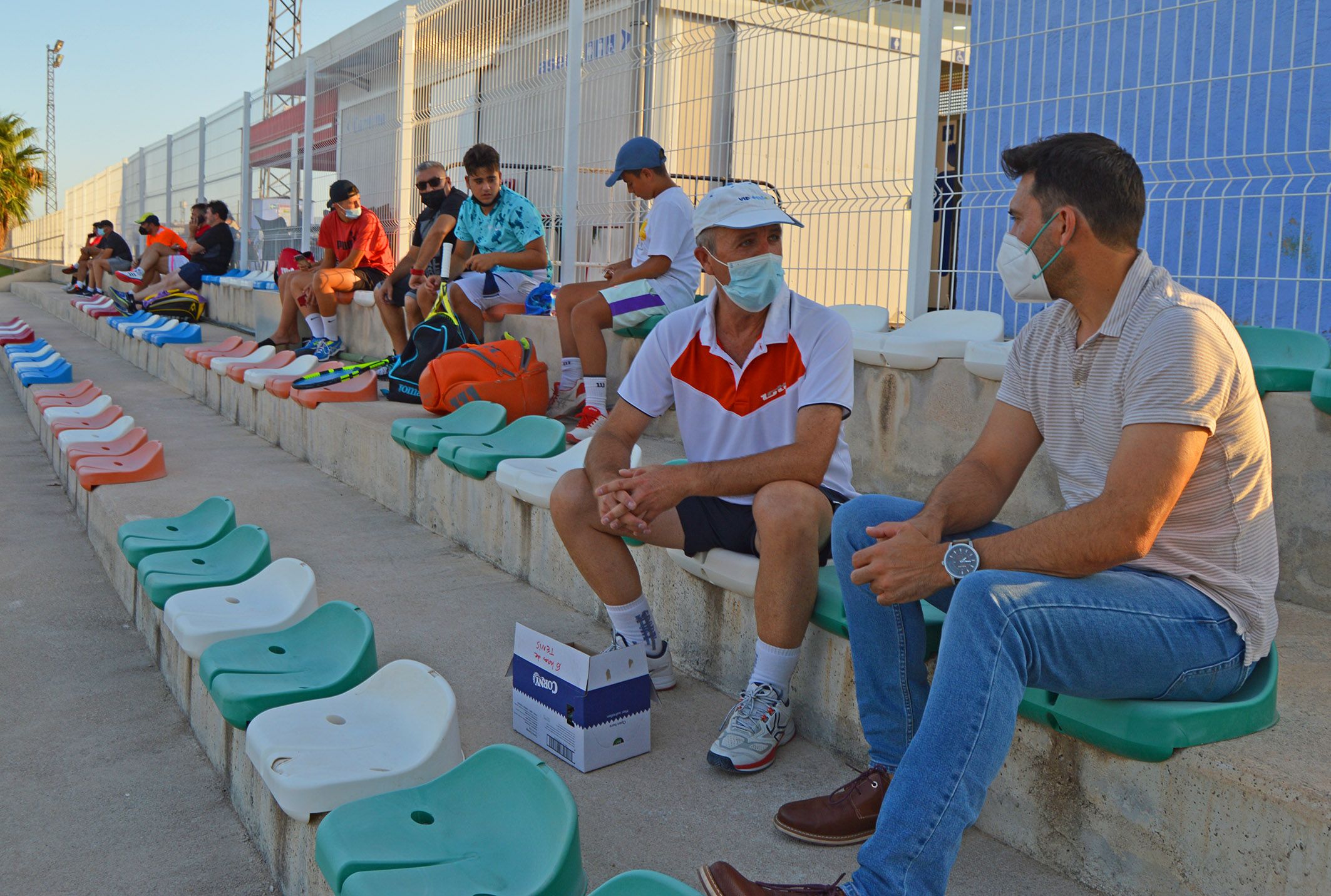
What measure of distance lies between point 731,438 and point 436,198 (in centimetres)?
490

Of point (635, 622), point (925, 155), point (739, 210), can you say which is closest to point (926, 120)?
point (925, 155)

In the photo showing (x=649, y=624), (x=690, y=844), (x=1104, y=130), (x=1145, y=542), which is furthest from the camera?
(x=1104, y=130)

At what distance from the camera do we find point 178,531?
389 cm

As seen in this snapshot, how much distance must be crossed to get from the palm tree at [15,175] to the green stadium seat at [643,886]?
48978 millimetres

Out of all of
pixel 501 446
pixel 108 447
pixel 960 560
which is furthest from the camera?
pixel 108 447

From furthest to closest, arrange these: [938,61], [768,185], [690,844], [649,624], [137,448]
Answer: [137,448]
[768,185]
[938,61]
[649,624]
[690,844]

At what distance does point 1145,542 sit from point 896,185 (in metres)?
Result: 2.55

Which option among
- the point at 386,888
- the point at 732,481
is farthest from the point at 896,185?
the point at 386,888

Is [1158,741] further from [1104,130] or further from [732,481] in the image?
[1104,130]

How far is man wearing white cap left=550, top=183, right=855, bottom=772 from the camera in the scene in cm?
241

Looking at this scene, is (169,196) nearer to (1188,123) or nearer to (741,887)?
(1188,123)

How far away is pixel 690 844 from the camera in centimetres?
195

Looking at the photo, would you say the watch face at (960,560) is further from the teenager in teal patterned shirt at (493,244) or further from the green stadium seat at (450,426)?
the teenager in teal patterned shirt at (493,244)

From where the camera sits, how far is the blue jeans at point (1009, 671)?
1.55 m
